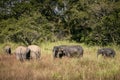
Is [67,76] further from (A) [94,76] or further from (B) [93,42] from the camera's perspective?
(B) [93,42]

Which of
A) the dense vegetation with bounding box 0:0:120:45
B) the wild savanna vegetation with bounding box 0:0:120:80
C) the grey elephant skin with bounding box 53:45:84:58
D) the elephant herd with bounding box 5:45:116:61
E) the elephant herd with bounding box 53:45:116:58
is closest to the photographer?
the elephant herd with bounding box 5:45:116:61

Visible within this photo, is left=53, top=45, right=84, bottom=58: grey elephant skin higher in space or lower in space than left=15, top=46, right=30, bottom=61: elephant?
lower

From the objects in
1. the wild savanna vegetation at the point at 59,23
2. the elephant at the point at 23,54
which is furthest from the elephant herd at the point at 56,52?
the wild savanna vegetation at the point at 59,23

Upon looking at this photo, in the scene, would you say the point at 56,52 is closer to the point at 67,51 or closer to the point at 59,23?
the point at 67,51

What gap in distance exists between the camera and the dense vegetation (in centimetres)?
2361

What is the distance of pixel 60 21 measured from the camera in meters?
28.2

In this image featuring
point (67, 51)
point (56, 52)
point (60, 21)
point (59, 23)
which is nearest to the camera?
point (56, 52)

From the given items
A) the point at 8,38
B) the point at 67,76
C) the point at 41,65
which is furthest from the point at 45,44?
the point at 67,76

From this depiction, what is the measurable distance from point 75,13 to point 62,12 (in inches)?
89.3

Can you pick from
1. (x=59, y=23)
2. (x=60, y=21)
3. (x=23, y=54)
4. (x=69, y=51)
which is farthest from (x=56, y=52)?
(x=60, y=21)

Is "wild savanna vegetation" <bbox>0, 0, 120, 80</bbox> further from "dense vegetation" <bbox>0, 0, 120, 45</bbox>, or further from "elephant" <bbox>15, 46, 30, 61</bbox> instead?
"elephant" <bbox>15, 46, 30, 61</bbox>

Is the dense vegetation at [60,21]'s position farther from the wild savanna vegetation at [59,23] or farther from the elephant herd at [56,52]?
the elephant herd at [56,52]

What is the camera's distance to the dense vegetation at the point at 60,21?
2361 cm

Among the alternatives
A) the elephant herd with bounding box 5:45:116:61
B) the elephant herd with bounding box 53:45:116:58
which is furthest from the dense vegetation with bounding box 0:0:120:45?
the elephant herd with bounding box 5:45:116:61
